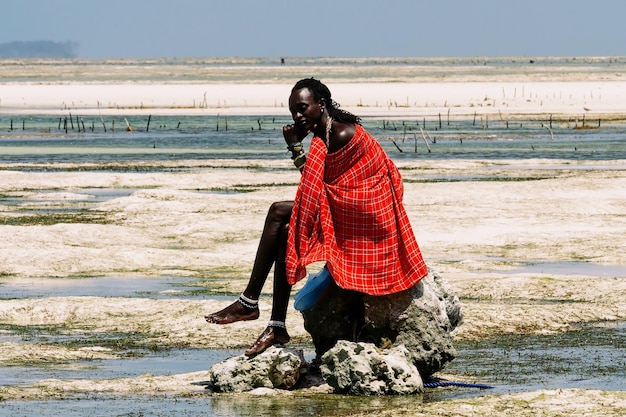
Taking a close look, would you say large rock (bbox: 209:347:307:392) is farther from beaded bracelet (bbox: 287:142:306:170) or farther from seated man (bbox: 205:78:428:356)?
beaded bracelet (bbox: 287:142:306:170)

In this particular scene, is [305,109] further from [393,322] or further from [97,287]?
[97,287]

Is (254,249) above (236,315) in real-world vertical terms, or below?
below

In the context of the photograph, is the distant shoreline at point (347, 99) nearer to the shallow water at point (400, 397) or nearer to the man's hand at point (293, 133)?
the shallow water at point (400, 397)

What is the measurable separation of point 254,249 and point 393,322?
9.09 m

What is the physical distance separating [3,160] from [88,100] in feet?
162

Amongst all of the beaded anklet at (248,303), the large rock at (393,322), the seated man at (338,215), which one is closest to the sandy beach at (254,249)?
the beaded anklet at (248,303)

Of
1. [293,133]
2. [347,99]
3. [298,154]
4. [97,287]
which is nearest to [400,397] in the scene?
[298,154]

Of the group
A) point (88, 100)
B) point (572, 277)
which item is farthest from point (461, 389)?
point (88, 100)

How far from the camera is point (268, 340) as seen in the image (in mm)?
9094

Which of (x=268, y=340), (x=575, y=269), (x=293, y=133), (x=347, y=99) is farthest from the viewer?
(x=347, y=99)

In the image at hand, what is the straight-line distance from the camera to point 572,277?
48.3ft

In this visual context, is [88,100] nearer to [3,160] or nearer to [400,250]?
[3,160]

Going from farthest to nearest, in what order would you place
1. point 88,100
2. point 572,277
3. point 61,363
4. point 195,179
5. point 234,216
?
point 88,100, point 195,179, point 234,216, point 572,277, point 61,363

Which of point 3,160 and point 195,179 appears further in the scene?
point 3,160
